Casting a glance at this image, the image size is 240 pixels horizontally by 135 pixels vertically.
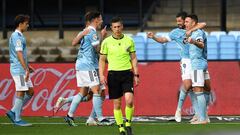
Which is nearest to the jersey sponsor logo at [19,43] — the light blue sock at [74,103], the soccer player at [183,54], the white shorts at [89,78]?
the white shorts at [89,78]

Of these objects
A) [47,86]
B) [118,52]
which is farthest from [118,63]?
[47,86]

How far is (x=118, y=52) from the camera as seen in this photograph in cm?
1180

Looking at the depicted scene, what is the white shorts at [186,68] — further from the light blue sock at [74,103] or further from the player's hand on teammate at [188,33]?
the light blue sock at [74,103]

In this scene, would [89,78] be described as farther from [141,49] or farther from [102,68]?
[141,49]

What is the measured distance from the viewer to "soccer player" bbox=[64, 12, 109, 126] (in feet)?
43.6

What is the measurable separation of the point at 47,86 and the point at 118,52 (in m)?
5.04

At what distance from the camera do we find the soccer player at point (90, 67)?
13.3m

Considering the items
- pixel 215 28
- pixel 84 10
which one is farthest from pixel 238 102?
pixel 84 10

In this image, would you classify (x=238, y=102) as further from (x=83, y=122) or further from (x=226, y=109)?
(x=83, y=122)

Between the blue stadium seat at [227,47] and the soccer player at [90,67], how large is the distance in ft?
31.2

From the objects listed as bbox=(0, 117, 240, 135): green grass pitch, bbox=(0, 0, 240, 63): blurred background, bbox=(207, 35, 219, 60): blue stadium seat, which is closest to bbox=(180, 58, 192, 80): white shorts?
bbox=(0, 117, 240, 135): green grass pitch

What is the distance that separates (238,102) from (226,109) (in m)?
0.31

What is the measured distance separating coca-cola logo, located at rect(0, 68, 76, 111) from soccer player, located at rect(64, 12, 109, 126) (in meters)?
3.00

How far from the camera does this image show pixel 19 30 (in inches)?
528
